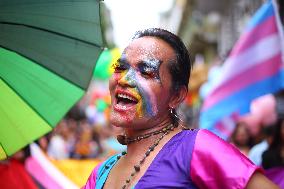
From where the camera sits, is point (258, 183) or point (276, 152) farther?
point (276, 152)

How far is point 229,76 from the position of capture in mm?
5977

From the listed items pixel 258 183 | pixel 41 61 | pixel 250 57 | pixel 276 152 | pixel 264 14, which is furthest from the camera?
pixel 250 57

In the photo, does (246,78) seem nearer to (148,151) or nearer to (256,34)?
(256,34)

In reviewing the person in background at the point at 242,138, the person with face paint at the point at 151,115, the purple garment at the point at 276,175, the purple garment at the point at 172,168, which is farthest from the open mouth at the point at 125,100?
the person in background at the point at 242,138

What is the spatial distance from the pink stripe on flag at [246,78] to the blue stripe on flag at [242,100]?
45 millimetres

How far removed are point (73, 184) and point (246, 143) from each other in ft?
7.59

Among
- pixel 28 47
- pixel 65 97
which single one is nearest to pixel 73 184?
pixel 65 97

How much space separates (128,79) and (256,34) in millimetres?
3648

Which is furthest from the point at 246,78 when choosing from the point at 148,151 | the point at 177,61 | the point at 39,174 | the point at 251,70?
the point at 148,151

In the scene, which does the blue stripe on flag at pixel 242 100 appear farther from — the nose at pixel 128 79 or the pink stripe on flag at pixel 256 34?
the nose at pixel 128 79

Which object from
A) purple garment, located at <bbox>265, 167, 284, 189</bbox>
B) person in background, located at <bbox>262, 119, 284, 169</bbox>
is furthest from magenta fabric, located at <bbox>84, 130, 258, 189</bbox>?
person in background, located at <bbox>262, 119, 284, 169</bbox>

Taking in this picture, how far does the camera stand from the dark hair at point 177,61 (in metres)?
2.41

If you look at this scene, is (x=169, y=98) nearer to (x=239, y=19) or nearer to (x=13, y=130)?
(x=13, y=130)

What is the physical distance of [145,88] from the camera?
7.77ft
